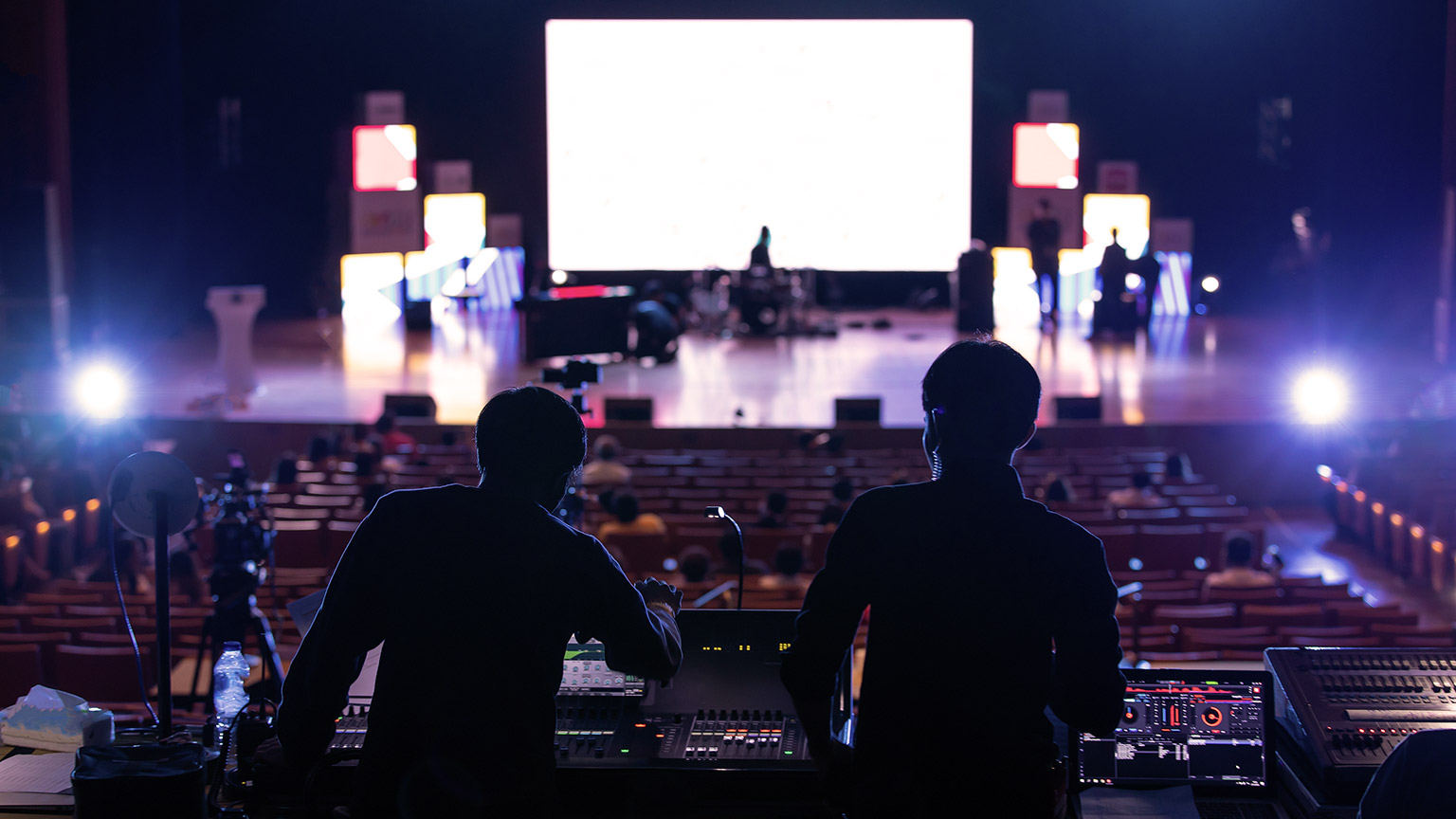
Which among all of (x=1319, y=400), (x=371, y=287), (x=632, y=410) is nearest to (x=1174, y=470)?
(x=1319, y=400)

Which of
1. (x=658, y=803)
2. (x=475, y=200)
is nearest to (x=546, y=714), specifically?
(x=658, y=803)

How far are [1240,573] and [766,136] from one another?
1316cm

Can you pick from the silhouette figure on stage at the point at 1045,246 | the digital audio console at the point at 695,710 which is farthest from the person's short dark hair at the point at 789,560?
the silhouette figure on stage at the point at 1045,246

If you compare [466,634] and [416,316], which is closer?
[466,634]

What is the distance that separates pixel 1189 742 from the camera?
3.05m

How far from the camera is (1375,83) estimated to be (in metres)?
16.6

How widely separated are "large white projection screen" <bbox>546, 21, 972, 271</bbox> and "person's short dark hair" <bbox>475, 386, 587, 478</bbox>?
17383 mm

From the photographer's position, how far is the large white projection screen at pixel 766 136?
63.9 ft

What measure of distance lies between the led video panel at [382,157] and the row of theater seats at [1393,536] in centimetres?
1260

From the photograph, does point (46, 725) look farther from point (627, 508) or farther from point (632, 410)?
point (632, 410)

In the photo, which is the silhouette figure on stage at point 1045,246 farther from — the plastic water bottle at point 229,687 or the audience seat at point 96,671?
the plastic water bottle at point 229,687

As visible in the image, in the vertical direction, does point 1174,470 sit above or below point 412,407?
below

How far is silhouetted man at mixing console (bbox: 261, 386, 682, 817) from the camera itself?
2.45 metres

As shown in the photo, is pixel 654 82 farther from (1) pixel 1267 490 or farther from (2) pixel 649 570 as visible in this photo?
(2) pixel 649 570
